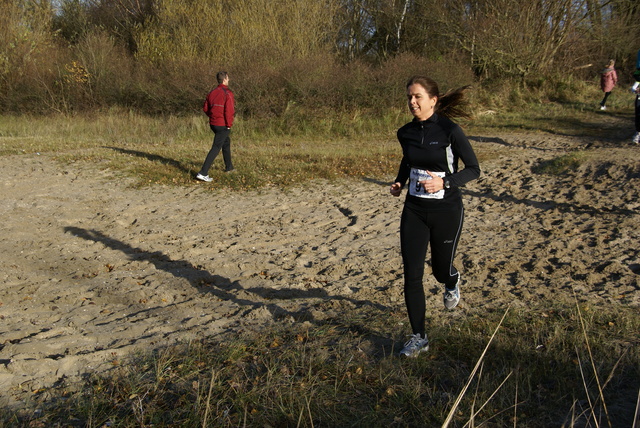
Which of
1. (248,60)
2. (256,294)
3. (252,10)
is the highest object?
(252,10)

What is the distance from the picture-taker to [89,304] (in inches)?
238

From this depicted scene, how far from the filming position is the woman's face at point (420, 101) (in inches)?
165

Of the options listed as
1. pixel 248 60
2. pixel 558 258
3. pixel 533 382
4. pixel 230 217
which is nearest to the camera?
pixel 533 382

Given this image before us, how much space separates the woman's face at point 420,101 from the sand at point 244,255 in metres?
1.85

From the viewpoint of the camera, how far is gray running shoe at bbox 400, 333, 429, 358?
4234 millimetres

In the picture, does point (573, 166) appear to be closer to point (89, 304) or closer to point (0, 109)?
point (89, 304)

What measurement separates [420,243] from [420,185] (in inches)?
17.5

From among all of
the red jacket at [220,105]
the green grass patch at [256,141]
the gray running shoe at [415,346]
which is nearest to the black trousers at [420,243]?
the gray running shoe at [415,346]

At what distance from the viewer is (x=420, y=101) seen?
13.8ft

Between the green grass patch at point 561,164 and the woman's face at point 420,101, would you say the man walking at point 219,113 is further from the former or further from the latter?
the woman's face at point 420,101

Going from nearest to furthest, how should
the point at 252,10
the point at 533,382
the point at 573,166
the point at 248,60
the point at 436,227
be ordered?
the point at 533,382 → the point at 436,227 → the point at 573,166 → the point at 248,60 → the point at 252,10

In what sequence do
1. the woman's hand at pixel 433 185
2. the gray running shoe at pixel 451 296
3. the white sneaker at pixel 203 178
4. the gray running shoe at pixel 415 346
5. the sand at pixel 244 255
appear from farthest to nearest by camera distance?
the white sneaker at pixel 203 178, the sand at pixel 244 255, the gray running shoe at pixel 451 296, the gray running shoe at pixel 415 346, the woman's hand at pixel 433 185

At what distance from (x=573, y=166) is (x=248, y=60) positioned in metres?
13.8

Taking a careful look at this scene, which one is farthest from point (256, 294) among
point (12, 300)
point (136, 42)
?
point (136, 42)
